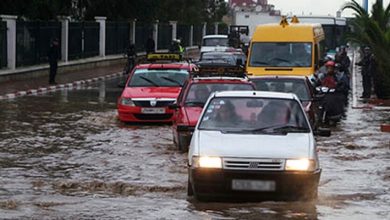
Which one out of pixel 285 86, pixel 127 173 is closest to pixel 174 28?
pixel 285 86

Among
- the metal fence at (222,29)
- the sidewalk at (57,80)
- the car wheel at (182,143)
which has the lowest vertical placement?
the sidewalk at (57,80)

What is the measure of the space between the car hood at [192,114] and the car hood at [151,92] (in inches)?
176

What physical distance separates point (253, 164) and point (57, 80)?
87.5ft

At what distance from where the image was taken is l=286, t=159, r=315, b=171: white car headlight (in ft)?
36.0

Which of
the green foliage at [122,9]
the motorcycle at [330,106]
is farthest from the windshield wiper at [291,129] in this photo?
the green foliage at [122,9]

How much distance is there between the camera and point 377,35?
79.7ft

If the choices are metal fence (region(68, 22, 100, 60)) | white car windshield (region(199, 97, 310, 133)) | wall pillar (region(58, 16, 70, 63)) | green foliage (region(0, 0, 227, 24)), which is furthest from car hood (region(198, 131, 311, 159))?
metal fence (region(68, 22, 100, 60))

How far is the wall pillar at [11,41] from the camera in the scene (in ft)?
112

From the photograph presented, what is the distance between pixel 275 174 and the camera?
10945 mm

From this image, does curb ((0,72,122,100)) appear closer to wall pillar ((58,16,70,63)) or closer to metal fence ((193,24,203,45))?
wall pillar ((58,16,70,63))

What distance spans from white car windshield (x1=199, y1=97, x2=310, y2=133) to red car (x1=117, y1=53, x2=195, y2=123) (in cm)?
881

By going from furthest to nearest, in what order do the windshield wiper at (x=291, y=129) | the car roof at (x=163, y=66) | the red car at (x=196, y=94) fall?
the car roof at (x=163, y=66) < the red car at (x=196, y=94) < the windshield wiper at (x=291, y=129)

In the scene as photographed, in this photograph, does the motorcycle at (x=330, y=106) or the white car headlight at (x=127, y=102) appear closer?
the white car headlight at (x=127, y=102)

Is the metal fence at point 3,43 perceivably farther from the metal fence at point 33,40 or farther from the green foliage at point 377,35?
the green foliage at point 377,35
